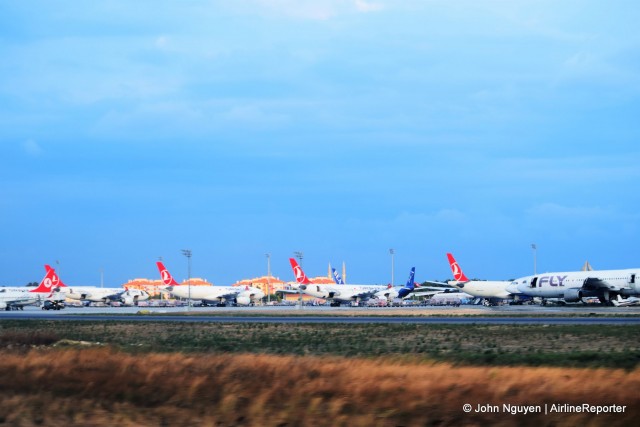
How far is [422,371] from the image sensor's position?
15.3m

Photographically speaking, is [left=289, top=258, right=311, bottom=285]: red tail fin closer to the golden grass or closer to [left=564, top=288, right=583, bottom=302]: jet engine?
[left=564, top=288, right=583, bottom=302]: jet engine

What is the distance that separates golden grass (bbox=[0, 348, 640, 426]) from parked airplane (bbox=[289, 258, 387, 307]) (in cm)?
10159

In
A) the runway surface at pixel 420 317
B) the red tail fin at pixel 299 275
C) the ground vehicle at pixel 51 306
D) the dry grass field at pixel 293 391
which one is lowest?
the runway surface at pixel 420 317

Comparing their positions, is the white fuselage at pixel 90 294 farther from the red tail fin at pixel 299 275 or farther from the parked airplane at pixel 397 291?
the parked airplane at pixel 397 291

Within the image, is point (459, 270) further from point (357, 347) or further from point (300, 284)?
point (357, 347)

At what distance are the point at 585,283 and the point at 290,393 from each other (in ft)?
241

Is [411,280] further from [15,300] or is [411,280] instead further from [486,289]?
[15,300]

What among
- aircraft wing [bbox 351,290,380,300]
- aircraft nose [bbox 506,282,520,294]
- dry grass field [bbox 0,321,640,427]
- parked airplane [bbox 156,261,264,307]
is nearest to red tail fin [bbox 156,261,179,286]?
parked airplane [bbox 156,261,264,307]

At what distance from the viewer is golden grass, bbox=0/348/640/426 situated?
11.2 meters

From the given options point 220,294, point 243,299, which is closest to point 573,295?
point 243,299

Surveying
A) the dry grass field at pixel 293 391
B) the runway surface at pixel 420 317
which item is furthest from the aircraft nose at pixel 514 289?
the dry grass field at pixel 293 391

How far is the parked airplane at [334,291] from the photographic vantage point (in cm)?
11875

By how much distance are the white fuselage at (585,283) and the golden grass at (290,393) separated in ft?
222

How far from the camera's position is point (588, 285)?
3150 inches
